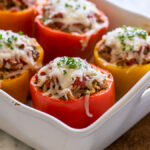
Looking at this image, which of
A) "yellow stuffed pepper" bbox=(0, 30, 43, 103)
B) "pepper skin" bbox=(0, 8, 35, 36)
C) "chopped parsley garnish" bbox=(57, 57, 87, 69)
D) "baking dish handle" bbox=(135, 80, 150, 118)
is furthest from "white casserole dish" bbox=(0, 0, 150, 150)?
"pepper skin" bbox=(0, 8, 35, 36)

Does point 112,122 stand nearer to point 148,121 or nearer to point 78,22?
point 148,121

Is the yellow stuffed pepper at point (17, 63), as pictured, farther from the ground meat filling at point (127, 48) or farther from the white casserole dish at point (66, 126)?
the ground meat filling at point (127, 48)

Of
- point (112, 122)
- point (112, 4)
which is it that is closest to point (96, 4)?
point (112, 4)

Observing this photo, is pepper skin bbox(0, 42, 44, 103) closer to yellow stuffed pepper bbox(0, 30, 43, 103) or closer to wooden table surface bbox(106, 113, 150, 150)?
yellow stuffed pepper bbox(0, 30, 43, 103)

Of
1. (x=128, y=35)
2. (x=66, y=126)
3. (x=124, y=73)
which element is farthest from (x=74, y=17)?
(x=66, y=126)

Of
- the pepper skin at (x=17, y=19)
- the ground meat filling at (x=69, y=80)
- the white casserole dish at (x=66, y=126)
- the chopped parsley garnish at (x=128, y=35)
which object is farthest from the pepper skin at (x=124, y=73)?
the pepper skin at (x=17, y=19)

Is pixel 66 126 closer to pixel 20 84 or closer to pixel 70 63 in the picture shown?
pixel 70 63
